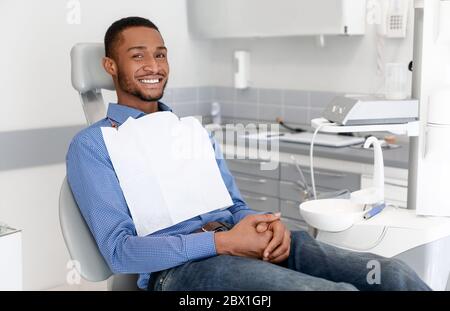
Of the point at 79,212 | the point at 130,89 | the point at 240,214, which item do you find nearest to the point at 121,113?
the point at 130,89

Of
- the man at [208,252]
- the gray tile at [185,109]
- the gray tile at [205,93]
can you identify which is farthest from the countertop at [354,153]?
the man at [208,252]

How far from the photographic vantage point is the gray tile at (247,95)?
12.5 ft

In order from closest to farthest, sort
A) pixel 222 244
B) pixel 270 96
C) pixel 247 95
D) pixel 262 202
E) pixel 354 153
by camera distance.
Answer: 1. pixel 222 244
2. pixel 354 153
3. pixel 262 202
4. pixel 270 96
5. pixel 247 95

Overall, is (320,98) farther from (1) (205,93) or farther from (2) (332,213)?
(2) (332,213)

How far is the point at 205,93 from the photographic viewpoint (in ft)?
13.0

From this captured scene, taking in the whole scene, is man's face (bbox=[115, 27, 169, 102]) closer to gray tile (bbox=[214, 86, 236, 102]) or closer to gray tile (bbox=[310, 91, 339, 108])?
gray tile (bbox=[310, 91, 339, 108])

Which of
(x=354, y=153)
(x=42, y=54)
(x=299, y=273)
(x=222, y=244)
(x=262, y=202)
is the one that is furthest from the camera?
(x=262, y=202)

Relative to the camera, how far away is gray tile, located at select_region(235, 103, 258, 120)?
3.79 meters

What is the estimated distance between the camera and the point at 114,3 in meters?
3.33

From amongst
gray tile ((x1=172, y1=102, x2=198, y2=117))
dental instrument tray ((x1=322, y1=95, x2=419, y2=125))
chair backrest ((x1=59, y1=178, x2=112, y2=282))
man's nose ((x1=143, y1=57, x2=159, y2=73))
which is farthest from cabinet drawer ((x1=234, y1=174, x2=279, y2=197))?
chair backrest ((x1=59, y1=178, x2=112, y2=282))

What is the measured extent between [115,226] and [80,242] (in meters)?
0.11

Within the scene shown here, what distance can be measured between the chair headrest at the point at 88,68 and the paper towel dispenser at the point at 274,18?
4.79ft
